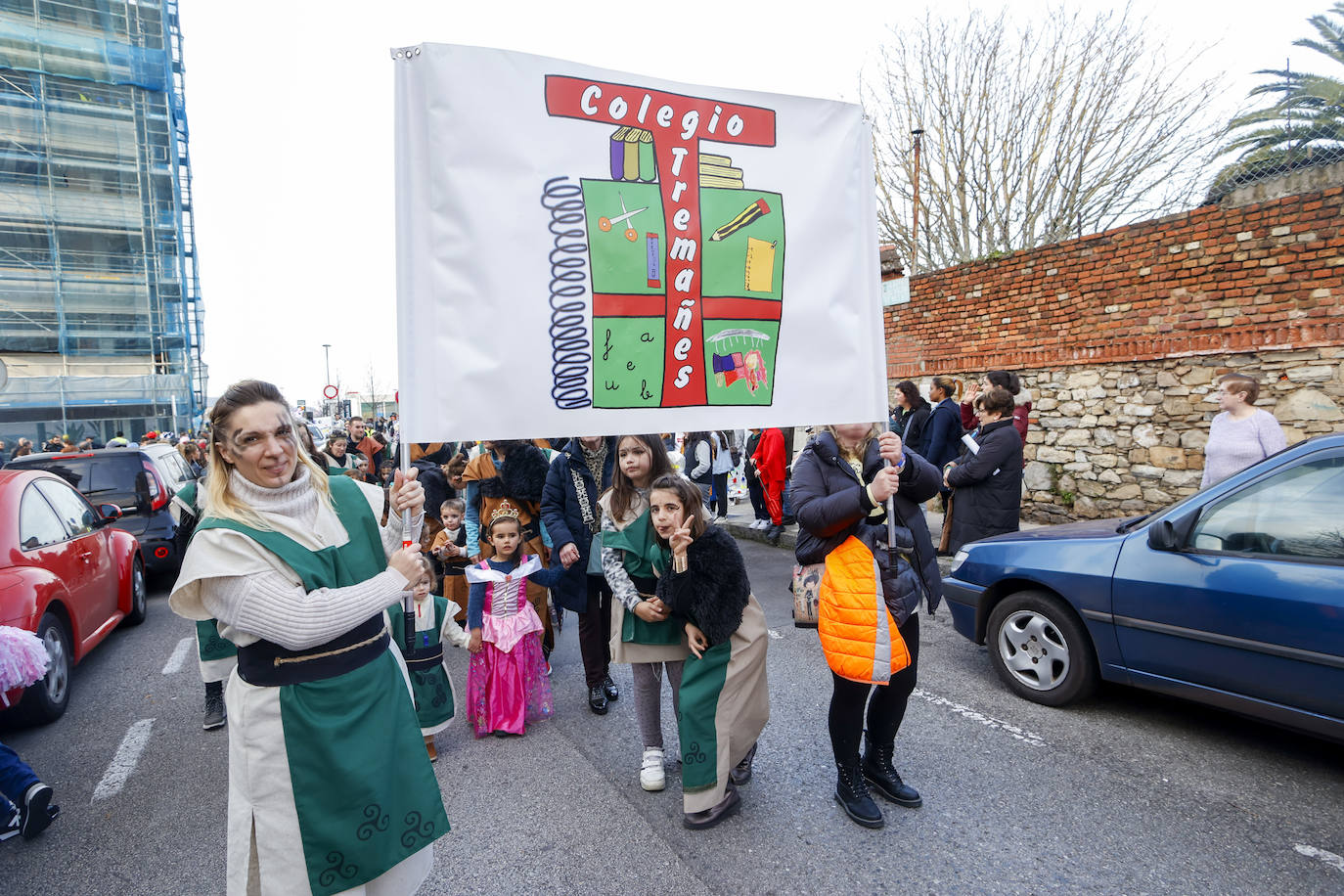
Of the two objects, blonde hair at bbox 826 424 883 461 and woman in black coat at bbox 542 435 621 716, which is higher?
blonde hair at bbox 826 424 883 461

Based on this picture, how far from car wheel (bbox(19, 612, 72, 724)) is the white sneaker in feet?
12.1

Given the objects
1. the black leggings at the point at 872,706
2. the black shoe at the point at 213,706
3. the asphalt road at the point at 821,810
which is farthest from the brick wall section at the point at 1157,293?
the black shoe at the point at 213,706

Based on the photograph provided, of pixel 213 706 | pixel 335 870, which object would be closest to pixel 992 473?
pixel 335 870

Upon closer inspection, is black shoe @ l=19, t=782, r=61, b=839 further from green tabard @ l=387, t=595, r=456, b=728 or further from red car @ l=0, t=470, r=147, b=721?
green tabard @ l=387, t=595, r=456, b=728

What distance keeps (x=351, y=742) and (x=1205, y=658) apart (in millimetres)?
3695

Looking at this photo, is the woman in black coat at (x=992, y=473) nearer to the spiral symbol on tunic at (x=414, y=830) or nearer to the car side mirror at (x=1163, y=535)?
the car side mirror at (x=1163, y=535)

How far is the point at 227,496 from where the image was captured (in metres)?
1.93

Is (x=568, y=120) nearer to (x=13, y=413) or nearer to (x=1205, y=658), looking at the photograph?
(x=1205, y=658)

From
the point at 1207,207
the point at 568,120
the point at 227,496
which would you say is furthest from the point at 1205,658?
the point at 1207,207

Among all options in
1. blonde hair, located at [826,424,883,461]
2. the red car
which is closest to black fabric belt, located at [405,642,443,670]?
the red car

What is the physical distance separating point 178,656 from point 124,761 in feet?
6.99

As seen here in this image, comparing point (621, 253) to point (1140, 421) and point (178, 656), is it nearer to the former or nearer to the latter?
point (178, 656)

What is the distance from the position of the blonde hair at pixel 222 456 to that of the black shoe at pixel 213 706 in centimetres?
308

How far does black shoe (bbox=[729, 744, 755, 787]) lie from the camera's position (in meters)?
3.24
